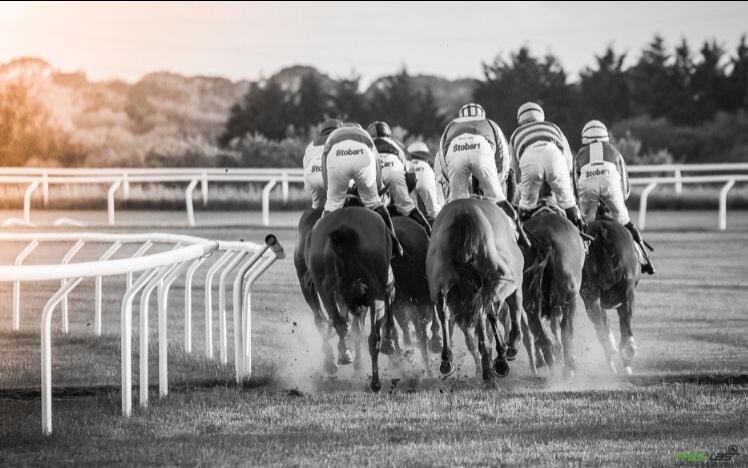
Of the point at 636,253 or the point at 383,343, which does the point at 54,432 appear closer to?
the point at 383,343

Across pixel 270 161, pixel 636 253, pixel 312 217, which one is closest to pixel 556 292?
pixel 636 253

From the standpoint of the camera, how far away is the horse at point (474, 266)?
869 cm

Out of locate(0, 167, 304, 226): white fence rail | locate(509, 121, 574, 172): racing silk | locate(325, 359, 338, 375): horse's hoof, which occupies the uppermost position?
locate(509, 121, 574, 172): racing silk

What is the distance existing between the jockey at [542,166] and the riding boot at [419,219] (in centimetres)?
66

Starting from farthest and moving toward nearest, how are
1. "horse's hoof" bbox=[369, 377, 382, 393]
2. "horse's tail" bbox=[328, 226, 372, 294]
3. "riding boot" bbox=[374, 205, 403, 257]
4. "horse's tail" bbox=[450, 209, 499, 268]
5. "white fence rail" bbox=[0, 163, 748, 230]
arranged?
"white fence rail" bbox=[0, 163, 748, 230]
"riding boot" bbox=[374, 205, 403, 257]
"horse's tail" bbox=[328, 226, 372, 294]
"horse's hoof" bbox=[369, 377, 382, 393]
"horse's tail" bbox=[450, 209, 499, 268]

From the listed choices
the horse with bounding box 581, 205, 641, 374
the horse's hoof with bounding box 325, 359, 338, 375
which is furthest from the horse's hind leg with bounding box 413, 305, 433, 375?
the horse with bounding box 581, 205, 641, 374

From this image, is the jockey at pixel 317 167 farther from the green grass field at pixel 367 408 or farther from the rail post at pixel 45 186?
the rail post at pixel 45 186

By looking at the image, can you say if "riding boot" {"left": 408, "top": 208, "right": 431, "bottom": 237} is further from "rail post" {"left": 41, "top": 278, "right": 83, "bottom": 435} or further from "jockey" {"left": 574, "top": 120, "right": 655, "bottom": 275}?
"rail post" {"left": 41, "top": 278, "right": 83, "bottom": 435}

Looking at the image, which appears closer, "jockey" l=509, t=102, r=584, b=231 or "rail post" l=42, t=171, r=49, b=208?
"jockey" l=509, t=102, r=584, b=231

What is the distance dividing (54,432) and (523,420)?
235 centimetres

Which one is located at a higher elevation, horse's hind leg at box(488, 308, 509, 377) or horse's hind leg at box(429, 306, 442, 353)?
horse's hind leg at box(488, 308, 509, 377)

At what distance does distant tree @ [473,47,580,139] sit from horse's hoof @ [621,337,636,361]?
87.7ft

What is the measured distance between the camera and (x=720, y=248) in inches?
820

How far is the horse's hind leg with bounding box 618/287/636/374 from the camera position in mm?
10320
